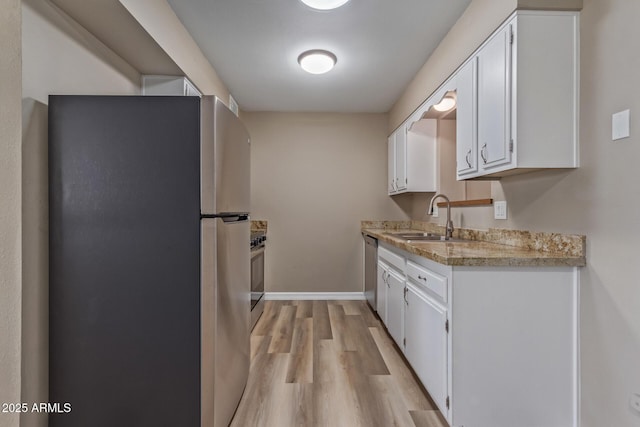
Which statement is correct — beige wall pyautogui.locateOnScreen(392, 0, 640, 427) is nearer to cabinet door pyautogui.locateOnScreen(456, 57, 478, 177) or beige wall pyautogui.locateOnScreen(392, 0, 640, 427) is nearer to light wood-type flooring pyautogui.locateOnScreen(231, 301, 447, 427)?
cabinet door pyautogui.locateOnScreen(456, 57, 478, 177)

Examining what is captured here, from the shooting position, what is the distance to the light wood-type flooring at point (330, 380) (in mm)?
1749

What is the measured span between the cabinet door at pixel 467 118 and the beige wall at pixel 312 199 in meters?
2.12

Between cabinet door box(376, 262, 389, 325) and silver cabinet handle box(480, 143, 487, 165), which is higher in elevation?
silver cabinet handle box(480, 143, 487, 165)

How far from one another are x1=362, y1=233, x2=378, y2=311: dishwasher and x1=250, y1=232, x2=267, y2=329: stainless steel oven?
3.97ft

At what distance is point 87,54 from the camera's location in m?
1.68

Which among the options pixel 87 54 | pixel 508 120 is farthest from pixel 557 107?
pixel 87 54

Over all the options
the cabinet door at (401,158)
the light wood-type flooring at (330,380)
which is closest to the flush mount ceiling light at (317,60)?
the cabinet door at (401,158)

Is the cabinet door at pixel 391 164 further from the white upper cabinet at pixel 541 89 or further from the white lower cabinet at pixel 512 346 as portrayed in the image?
the white lower cabinet at pixel 512 346

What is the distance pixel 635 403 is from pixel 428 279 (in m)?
0.89

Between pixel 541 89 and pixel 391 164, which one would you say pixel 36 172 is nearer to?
pixel 541 89

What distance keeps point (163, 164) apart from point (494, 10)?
183 centimetres

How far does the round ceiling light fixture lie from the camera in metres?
1.92

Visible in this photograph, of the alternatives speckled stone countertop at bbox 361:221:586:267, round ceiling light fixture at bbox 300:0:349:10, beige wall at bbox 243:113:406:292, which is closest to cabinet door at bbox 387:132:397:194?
beige wall at bbox 243:113:406:292

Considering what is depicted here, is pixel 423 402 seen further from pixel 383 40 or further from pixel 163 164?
pixel 383 40
